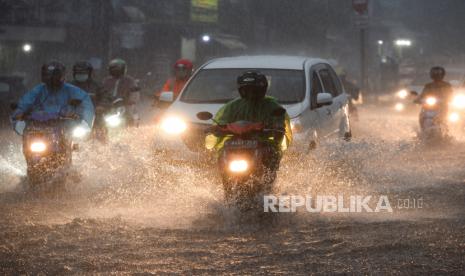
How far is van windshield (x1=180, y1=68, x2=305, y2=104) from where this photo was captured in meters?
10.8

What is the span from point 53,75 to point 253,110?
3.02 metres

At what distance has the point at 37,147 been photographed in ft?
31.3

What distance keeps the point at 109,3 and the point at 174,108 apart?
31.5 meters

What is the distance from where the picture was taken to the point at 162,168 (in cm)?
1026

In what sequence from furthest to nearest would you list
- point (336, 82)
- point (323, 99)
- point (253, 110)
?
point (336, 82) → point (323, 99) → point (253, 110)

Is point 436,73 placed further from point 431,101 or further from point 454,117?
point 454,117

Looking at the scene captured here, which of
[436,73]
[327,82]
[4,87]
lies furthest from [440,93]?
[4,87]

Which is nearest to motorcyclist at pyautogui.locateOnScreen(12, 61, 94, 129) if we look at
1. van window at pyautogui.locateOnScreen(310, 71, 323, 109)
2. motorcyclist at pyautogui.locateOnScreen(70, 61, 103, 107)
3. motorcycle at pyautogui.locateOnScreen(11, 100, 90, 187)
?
motorcycle at pyautogui.locateOnScreen(11, 100, 90, 187)

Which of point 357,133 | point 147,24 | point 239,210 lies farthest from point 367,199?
point 147,24

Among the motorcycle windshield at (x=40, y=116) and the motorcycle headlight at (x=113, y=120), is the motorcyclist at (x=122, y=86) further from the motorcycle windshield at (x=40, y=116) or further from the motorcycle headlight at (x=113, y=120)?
the motorcycle windshield at (x=40, y=116)

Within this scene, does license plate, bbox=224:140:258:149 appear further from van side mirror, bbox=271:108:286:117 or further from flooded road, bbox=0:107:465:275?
flooded road, bbox=0:107:465:275

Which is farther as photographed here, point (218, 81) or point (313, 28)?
point (313, 28)

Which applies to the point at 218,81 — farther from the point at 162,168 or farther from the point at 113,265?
the point at 113,265

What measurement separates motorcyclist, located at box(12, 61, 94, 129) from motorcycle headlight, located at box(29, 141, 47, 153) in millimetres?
553
